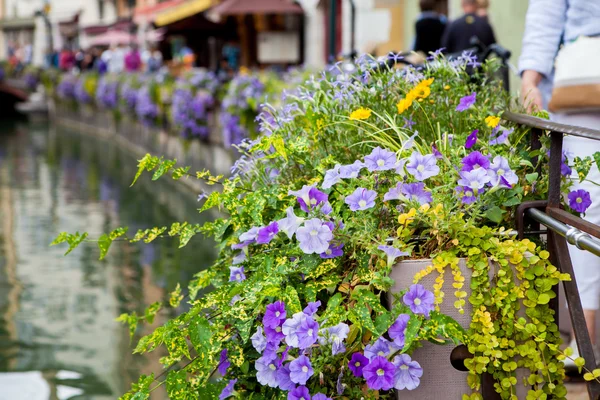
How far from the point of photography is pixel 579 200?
2.22 m

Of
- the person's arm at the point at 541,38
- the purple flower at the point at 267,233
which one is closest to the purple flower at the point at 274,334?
the purple flower at the point at 267,233

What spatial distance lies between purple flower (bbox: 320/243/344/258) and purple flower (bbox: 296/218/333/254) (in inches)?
1.3

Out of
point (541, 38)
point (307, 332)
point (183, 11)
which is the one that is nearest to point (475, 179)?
point (307, 332)

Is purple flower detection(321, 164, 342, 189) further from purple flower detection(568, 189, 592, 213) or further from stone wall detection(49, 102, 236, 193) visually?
stone wall detection(49, 102, 236, 193)

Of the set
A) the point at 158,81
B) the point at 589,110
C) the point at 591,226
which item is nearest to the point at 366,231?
the point at 591,226

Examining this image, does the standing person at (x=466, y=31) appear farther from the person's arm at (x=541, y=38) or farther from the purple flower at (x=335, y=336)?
the purple flower at (x=335, y=336)

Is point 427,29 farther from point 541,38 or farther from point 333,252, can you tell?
point 333,252

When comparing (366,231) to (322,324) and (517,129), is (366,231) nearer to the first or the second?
(322,324)

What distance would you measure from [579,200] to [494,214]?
26cm

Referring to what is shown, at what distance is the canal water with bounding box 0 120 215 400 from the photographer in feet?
13.6

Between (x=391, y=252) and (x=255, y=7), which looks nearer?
(x=391, y=252)

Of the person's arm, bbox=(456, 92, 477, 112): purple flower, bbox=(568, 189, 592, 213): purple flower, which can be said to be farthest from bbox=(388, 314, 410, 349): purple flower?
the person's arm

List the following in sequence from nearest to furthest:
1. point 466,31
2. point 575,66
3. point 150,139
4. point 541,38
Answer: point 575,66 < point 541,38 < point 466,31 < point 150,139

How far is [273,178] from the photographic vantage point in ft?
8.33
